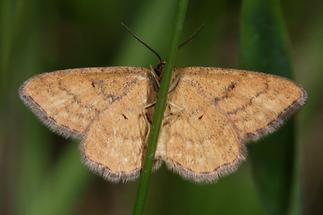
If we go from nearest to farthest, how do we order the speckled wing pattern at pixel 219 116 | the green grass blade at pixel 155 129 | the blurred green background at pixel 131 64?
the green grass blade at pixel 155 129 → the speckled wing pattern at pixel 219 116 → the blurred green background at pixel 131 64

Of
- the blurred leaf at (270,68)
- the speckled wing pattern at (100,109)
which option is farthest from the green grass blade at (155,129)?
the blurred leaf at (270,68)

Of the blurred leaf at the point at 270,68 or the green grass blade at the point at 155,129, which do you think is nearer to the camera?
the green grass blade at the point at 155,129

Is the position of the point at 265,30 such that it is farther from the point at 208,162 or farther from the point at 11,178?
the point at 11,178

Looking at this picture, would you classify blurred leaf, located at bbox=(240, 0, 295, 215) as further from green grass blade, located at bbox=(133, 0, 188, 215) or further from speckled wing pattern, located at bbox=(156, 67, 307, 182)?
green grass blade, located at bbox=(133, 0, 188, 215)

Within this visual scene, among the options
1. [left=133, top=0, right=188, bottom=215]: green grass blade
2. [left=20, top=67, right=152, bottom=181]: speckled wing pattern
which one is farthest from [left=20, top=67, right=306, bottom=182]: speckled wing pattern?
[left=133, top=0, right=188, bottom=215]: green grass blade

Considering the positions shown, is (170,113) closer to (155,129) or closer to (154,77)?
(154,77)

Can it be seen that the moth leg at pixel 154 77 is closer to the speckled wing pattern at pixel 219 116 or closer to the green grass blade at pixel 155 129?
the speckled wing pattern at pixel 219 116
